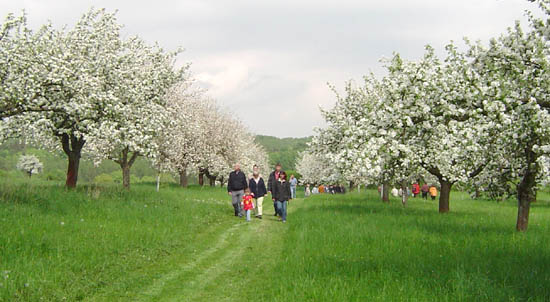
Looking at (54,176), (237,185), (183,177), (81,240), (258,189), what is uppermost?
(237,185)

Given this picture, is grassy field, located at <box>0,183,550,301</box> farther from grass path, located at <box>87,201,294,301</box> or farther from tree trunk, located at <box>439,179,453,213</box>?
tree trunk, located at <box>439,179,453,213</box>

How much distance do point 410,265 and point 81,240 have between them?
26.3 ft

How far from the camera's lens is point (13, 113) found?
14.5m

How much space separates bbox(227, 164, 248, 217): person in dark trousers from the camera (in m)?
20.4

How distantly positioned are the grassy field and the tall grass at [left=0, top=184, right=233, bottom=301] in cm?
3

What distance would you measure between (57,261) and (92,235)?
254cm

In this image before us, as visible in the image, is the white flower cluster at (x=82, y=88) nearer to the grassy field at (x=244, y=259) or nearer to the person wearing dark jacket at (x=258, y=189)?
the grassy field at (x=244, y=259)

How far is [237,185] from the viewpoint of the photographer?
20.4 m

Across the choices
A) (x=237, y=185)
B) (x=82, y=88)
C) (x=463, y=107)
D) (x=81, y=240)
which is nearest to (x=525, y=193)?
(x=463, y=107)

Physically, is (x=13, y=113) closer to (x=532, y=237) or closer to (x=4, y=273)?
(x=4, y=273)

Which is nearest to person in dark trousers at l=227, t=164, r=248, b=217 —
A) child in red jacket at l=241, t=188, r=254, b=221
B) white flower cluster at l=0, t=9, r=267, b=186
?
child in red jacket at l=241, t=188, r=254, b=221

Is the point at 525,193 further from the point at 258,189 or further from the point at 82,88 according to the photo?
the point at 82,88

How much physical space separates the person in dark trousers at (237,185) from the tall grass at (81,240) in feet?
7.17

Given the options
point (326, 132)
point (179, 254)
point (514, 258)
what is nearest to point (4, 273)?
point (179, 254)
